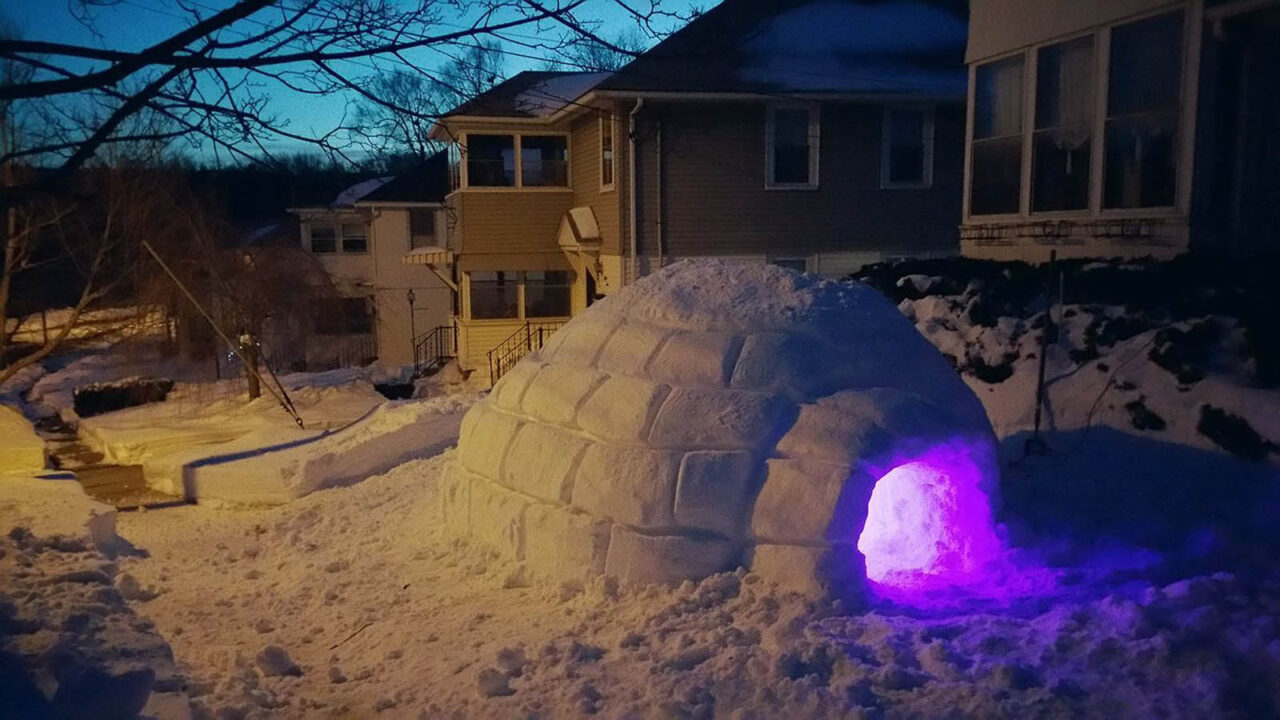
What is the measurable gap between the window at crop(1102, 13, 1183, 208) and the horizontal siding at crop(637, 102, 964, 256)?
732cm

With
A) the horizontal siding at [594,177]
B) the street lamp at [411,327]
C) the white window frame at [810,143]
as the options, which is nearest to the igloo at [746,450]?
the horizontal siding at [594,177]

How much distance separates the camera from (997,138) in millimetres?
11750

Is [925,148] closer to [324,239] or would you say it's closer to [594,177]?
[594,177]

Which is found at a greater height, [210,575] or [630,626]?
[630,626]

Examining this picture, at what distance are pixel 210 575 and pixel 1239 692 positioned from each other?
6.86 m

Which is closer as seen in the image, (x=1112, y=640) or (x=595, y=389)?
(x=1112, y=640)

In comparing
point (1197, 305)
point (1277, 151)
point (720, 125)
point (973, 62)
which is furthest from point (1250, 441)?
point (720, 125)

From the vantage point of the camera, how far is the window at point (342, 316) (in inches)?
958

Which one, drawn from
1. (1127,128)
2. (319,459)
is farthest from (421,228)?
(1127,128)

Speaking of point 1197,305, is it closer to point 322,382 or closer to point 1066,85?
point 1066,85

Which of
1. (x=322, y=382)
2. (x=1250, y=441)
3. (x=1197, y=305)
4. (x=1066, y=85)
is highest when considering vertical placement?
(x=1066, y=85)

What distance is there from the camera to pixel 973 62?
1208cm

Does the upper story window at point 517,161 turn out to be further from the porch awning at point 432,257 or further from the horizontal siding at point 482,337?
the horizontal siding at point 482,337

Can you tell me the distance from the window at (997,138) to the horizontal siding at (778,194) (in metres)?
5.04
